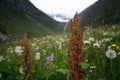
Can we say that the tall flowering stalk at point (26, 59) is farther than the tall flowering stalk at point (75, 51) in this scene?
Yes

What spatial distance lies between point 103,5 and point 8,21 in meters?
62.0

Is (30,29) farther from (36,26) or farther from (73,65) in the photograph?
(73,65)

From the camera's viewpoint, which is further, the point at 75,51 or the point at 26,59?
the point at 26,59

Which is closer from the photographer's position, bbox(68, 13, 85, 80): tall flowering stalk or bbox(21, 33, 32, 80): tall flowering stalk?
bbox(68, 13, 85, 80): tall flowering stalk

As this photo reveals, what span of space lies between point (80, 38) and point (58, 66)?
275 centimetres

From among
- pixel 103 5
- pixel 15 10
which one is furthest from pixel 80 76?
pixel 15 10

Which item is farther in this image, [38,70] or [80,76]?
[38,70]

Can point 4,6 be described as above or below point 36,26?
above

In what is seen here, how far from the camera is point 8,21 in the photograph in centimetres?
16125

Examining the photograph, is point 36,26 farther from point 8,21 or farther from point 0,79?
point 0,79

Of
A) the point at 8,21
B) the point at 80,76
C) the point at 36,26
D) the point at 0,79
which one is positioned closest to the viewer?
the point at 80,76

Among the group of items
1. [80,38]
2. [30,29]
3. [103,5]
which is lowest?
[80,38]

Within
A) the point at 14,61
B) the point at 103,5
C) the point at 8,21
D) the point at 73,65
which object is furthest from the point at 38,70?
the point at 103,5

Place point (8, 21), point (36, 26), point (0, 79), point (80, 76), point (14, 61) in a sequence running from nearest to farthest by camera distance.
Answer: point (80, 76) → point (0, 79) → point (14, 61) → point (8, 21) → point (36, 26)
